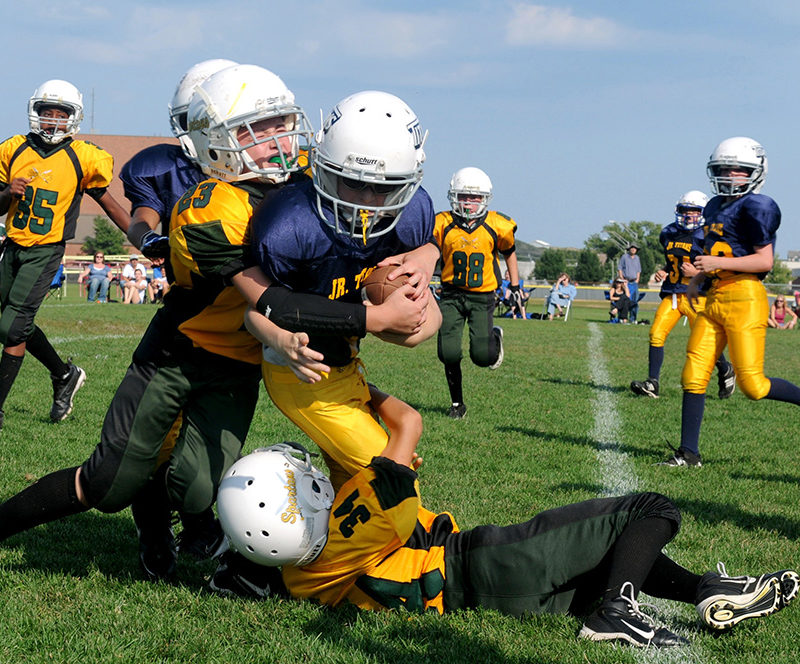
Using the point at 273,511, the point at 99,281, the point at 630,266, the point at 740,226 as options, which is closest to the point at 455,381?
the point at 740,226

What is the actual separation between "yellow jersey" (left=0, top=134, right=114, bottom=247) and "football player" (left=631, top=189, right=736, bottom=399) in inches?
217

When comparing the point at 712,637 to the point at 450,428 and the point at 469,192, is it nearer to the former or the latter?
Result: the point at 450,428

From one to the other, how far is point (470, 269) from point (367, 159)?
545cm

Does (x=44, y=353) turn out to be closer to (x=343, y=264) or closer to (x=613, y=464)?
(x=613, y=464)

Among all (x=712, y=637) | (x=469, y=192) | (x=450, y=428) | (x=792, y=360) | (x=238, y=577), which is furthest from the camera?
(x=792, y=360)

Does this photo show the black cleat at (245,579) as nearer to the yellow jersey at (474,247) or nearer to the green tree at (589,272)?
the yellow jersey at (474,247)

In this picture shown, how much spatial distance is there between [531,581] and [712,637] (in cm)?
61

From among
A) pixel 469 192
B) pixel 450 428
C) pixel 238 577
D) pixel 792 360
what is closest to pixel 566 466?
pixel 450 428

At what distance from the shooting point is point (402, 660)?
9.29 ft

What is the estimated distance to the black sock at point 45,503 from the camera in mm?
3377

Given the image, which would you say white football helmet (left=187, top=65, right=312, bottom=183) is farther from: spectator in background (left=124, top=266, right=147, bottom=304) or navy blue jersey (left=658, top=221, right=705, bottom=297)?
spectator in background (left=124, top=266, right=147, bottom=304)

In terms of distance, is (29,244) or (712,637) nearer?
(712,637)

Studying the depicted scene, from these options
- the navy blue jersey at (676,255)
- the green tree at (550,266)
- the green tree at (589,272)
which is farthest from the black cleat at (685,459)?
the green tree at (589,272)

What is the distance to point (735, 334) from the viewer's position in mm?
5895
